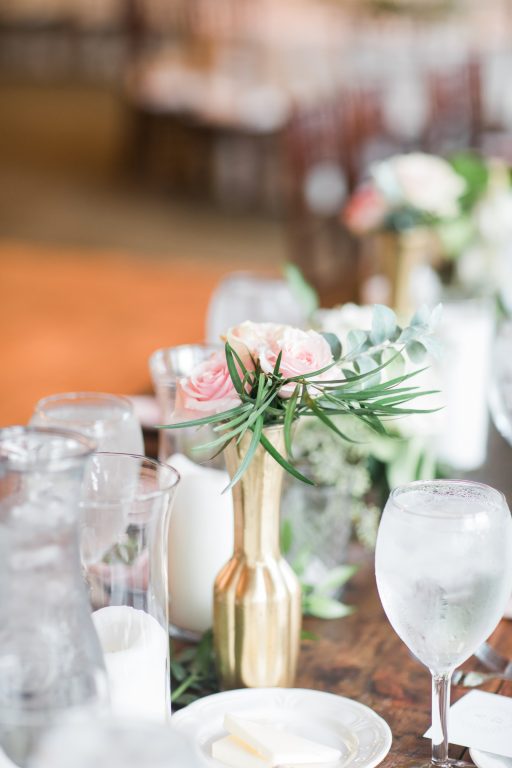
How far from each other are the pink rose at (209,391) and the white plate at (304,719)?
213mm

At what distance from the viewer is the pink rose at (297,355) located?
0.78 metres

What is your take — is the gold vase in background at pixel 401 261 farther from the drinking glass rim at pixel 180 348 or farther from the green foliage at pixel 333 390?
the green foliage at pixel 333 390

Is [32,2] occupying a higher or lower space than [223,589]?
higher

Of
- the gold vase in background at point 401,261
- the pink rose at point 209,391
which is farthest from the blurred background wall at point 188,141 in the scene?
the pink rose at point 209,391

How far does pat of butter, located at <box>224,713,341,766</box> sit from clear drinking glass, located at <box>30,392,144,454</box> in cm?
28

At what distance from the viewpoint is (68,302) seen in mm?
2514

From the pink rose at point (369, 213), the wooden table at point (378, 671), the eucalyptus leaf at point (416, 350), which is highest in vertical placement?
the pink rose at point (369, 213)

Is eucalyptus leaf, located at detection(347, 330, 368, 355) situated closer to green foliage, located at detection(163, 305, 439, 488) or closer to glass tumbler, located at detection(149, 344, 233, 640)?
green foliage, located at detection(163, 305, 439, 488)

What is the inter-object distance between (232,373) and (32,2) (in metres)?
10.7

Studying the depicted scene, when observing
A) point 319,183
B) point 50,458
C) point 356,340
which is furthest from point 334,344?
point 319,183

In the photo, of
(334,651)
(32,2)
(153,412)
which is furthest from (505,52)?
(334,651)

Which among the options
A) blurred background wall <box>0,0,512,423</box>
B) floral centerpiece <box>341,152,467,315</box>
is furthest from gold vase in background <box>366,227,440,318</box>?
blurred background wall <box>0,0,512,423</box>

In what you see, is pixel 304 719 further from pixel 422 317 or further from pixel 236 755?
pixel 422 317

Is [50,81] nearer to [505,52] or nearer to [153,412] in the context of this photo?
[505,52]
